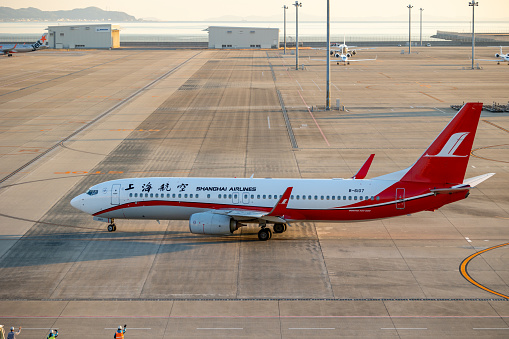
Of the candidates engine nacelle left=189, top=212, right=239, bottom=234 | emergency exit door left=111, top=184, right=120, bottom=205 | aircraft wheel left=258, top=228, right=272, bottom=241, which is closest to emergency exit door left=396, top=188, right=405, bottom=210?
aircraft wheel left=258, top=228, right=272, bottom=241

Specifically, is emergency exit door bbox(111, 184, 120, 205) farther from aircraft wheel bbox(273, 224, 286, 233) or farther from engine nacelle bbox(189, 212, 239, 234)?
aircraft wheel bbox(273, 224, 286, 233)

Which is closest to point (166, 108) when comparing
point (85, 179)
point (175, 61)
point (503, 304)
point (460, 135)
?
point (85, 179)

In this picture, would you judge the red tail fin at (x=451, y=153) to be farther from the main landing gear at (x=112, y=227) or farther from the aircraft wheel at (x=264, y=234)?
the main landing gear at (x=112, y=227)

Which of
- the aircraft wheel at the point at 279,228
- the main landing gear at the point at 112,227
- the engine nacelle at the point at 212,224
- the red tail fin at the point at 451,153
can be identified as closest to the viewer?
the red tail fin at the point at 451,153

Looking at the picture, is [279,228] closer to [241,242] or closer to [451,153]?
[241,242]

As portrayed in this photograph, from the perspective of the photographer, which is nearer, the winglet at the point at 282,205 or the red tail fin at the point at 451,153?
the red tail fin at the point at 451,153

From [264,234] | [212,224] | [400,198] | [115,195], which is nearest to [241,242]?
[264,234]

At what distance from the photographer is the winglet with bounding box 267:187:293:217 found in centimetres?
3650

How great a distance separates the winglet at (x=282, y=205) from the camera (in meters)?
36.5

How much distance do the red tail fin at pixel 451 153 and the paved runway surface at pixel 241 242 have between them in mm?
4076

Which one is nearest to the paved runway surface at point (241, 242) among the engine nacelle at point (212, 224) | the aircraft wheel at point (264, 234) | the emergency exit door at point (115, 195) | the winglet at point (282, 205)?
the aircraft wheel at point (264, 234)

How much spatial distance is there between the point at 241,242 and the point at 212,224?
2.22 metres

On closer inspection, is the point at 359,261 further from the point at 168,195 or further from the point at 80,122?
the point at 80,122

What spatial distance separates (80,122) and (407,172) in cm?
5480
